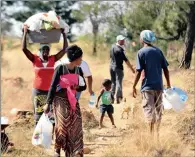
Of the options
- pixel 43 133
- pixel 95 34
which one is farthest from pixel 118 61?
pixel 95 34

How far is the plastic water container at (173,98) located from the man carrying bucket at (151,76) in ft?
0.38

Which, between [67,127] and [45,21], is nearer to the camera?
[67,127]

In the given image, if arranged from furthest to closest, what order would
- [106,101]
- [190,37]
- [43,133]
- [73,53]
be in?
[190,37], [106,101], [43,133], [73,53]

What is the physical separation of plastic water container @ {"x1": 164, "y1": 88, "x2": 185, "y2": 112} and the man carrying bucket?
0.38 feet

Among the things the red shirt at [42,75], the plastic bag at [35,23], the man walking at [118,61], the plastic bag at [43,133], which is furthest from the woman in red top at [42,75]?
the man walking at [118,61]

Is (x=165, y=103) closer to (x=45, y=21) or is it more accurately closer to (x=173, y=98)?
(x=173, y=98)

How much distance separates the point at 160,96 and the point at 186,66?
5208mm

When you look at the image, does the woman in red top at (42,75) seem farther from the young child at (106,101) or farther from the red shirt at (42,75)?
the young child at (106,101)

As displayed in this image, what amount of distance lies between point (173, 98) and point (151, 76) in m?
0.45

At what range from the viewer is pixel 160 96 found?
650cm

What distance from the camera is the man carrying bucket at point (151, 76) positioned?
639 cm

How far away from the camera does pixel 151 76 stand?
253 inches

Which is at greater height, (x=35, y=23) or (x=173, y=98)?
(x=35, y=23)

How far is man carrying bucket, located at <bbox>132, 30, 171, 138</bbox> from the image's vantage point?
6.39 metres
